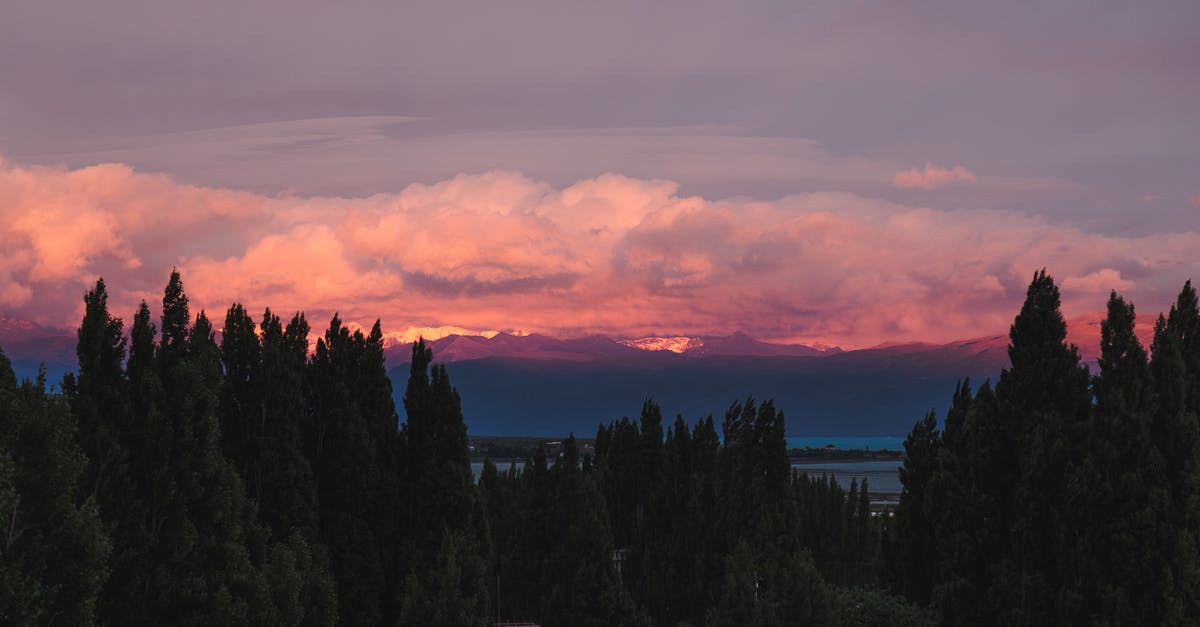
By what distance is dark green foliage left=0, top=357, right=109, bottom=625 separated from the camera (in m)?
Result: 25.8

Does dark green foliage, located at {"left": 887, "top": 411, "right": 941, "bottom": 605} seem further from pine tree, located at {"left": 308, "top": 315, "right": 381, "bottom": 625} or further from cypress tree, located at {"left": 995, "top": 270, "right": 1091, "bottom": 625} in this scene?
pine tree, located at {"left": 308, "top": 315, "right": 381, "bottom": 625}

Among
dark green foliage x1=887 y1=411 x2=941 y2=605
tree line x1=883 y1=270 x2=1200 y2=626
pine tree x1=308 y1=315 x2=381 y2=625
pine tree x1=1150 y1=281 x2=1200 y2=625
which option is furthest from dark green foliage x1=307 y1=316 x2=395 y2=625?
pine tree x1=1150 y1=281 x2=1200 y2=625

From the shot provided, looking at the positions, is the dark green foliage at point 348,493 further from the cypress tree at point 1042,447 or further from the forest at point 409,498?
the cypress tree at point 1042,447

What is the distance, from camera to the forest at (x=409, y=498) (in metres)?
33.7

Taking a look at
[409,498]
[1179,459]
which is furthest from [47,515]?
[1179,459]

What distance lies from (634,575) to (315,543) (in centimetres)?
4603

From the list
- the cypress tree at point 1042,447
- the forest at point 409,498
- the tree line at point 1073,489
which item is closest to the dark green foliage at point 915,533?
the forest at point 409,498

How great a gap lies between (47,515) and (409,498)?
84.9 ft

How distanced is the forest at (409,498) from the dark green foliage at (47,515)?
48 mm

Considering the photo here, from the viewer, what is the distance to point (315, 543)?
1797 inches

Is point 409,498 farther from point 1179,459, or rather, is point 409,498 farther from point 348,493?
point 1179,459

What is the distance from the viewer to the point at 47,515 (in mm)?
26203

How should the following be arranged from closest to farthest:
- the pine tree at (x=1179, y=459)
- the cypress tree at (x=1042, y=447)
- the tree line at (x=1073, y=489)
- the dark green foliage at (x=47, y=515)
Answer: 1. the dark green foliage at (x=47, y=515)
2. the pine tree at (x=1179, y=459)
3. the tree line at (x=1073, y=489)
4. the cypress tree at (x=1042, y=447)

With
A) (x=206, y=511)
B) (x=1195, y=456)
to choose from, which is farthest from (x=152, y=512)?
(x=1195, y=456)
